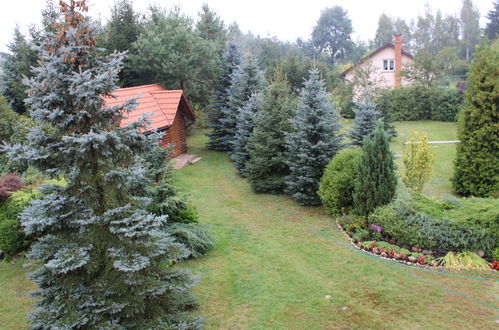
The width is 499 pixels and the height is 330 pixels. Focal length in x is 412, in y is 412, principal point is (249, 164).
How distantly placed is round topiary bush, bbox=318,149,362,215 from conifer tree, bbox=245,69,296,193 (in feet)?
8.88

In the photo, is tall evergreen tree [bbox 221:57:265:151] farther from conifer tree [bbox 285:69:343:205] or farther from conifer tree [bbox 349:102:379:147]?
conifer tree [bbox 285:69:343:205]

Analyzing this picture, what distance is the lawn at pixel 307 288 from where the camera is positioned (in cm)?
697

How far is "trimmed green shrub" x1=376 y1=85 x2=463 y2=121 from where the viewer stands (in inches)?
1259

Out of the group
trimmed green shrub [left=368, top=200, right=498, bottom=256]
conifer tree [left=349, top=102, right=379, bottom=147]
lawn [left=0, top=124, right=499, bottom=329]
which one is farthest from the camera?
conifer tree [left=349, top=102, right=379, bottom=147]

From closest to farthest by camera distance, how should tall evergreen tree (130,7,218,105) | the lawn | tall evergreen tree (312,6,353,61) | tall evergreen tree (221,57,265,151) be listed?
the lawn → tall evergreen tree (221,57,265,151) → tall evergreen tree (130,7,218,105) → tall evergreen tree (312,6,353,61)

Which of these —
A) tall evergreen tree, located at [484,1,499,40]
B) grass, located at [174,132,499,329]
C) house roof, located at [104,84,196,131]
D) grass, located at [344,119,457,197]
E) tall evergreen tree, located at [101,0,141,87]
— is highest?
tall evergreen tree, located at [484,1,499,40]

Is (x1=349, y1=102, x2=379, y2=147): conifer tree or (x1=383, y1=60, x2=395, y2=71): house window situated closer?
(x1=349, y1=102, x2=379, y2=147): conifer tree

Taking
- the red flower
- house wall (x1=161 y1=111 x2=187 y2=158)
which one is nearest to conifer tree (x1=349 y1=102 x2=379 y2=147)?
the red flower

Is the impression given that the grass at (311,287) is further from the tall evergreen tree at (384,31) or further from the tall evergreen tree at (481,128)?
the tall evergreen tree at (384,31)

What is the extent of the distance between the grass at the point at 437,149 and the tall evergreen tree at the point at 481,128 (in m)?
1.25

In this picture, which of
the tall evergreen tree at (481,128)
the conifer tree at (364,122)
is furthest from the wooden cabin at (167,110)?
the tall evergreen tree at (481,128)

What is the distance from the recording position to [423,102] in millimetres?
33062

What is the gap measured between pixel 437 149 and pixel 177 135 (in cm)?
1323

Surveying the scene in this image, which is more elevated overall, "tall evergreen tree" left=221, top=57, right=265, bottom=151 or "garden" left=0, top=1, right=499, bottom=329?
"tall evergreen tree" left=221, top=57, right=265, bottom=151
